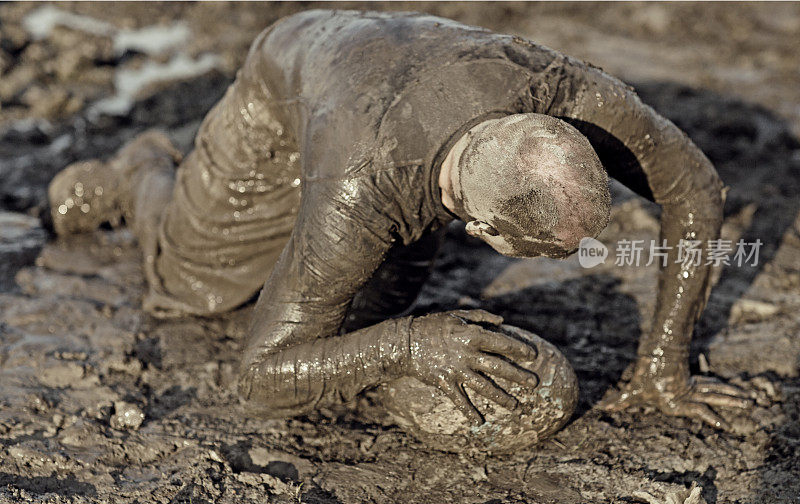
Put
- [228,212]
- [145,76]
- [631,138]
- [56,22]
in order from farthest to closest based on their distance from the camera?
[56,22], [145,76], [228,212], [631,138]

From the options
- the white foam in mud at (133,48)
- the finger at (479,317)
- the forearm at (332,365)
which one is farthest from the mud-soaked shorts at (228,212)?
the white foam in mud at (133,48)

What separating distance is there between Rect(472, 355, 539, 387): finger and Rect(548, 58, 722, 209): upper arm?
0.86 m

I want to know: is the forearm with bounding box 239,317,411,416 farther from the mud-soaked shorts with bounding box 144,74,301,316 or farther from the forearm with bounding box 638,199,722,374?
the forearm with bounding box 638,199,722,374

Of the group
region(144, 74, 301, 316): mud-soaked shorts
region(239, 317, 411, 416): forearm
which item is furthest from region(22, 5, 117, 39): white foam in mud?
region(239, 317, 411, 416): forearm

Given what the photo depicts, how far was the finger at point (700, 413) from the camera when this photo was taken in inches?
116

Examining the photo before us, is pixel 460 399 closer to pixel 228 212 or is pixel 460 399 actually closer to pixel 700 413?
pixel 700 413

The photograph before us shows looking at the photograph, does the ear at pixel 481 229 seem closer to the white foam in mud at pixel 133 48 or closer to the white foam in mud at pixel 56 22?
the white foam in mud at pixel 133 48

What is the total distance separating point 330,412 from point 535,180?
1.36 m

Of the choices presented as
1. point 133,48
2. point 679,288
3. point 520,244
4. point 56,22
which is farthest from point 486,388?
point 56,22

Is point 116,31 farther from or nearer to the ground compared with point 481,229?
nearer to the ground

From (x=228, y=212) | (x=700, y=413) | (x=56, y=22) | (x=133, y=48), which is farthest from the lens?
(x=56, y=22)

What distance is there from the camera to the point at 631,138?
2701mm

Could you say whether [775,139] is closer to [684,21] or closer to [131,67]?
[684,21]

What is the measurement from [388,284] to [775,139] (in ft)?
→ 10.6
